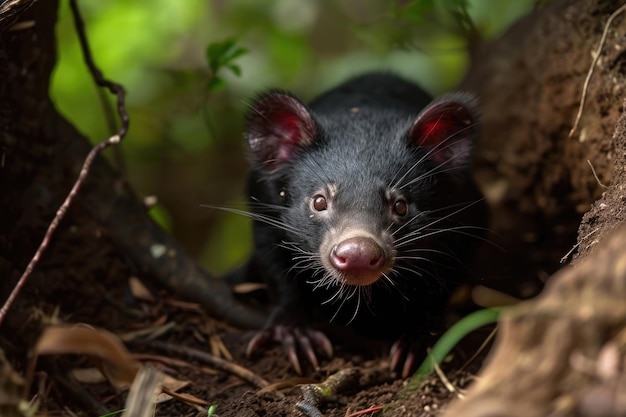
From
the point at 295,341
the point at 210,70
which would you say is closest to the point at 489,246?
the point at 295,341

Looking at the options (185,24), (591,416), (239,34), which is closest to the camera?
(591,416)

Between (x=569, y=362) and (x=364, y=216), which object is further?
(x=364, y=216)

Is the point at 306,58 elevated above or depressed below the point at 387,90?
above

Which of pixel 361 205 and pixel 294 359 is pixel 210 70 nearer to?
pixel 361 205

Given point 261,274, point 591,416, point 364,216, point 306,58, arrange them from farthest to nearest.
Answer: point 306,58, point 261,274, point 364,216, point 591,416

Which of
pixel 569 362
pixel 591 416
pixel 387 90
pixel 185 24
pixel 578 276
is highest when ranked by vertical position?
pixel 185 24

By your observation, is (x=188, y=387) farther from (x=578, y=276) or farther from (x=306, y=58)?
(x=306, y=58)

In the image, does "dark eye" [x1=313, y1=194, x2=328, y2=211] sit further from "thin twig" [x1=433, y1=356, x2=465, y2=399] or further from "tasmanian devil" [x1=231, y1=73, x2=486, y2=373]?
"thin twig" [x1=433, y1=356, x2=465, y2=399]

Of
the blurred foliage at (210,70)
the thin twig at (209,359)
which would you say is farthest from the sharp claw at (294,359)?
the blurred foliage at (210,70)

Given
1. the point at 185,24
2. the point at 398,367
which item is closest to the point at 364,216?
the point at 398,367
